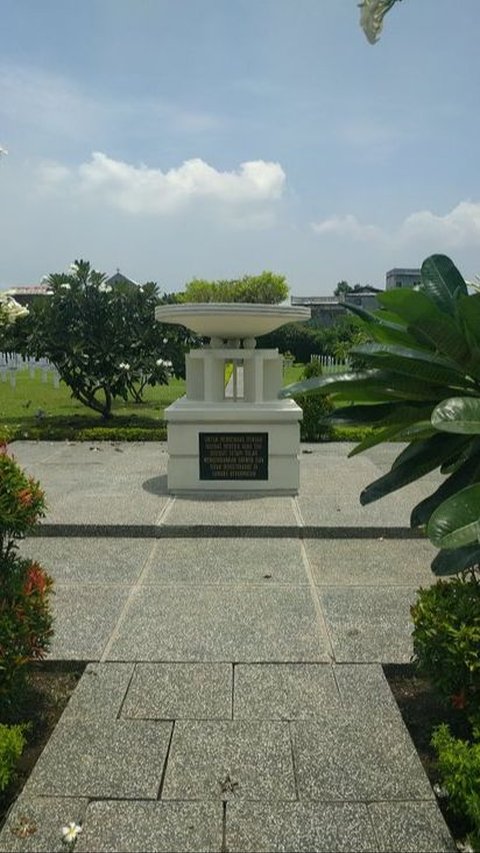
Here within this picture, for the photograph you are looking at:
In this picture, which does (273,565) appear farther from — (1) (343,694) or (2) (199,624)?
(1) (343,694)

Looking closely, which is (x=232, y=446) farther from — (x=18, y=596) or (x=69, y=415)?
(x=69, y=415)

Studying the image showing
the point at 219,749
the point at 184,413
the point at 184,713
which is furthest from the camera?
the point at 184,413

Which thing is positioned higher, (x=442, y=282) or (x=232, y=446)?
A: (x=442, y=282)

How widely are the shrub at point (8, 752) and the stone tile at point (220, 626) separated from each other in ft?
3.48

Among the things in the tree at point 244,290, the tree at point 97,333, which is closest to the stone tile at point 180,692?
the tree at point 97,333

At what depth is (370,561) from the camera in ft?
17.2

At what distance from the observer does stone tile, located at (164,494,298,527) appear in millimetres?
5987

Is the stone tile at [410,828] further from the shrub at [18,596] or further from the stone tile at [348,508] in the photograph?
the stone tile at [348,508]

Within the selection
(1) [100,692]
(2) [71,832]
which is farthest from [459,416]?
(1) [100,692]

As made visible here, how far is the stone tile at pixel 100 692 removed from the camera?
2969mm

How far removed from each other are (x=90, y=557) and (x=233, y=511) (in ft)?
4.93

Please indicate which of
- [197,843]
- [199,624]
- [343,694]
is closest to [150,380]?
[199,624]

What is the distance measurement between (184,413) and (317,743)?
4.49m

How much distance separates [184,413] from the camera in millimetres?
6922
